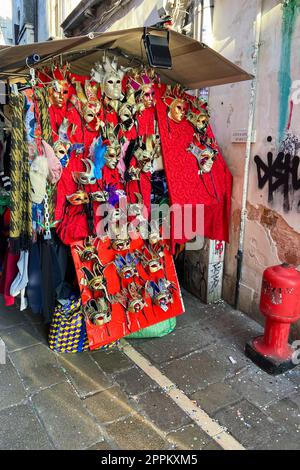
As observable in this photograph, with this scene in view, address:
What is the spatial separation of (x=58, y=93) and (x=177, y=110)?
3.77 feet

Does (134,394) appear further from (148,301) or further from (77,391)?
(148,301)

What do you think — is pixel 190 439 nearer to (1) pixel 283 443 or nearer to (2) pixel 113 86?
(1) pixel 283 443

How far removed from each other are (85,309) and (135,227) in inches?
35.3

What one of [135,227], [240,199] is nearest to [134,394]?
[135,227]

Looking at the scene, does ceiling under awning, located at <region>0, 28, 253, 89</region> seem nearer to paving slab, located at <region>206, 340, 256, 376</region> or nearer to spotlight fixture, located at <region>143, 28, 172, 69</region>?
spotlight fixture, located at <region>143, 28, 172, 69</region>

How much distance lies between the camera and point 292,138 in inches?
131

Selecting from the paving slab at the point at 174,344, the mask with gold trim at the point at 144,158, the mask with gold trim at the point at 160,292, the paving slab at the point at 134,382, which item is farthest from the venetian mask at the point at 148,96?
the paving slab at the point at 134,382

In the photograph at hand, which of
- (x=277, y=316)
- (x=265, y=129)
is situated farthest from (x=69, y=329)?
(x=265, y=129)

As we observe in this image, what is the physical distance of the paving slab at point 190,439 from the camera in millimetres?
2383

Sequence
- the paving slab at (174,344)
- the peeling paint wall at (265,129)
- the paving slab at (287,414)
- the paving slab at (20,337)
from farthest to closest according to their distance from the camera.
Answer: the paving slab at (20,337), the paving slab at (174,344), the peeling paint wall at (265,129), the paving slab at (287,414)

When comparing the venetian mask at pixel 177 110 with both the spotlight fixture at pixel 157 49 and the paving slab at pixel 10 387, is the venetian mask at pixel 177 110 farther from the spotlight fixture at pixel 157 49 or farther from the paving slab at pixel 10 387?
the paving slab at pixel 10 387

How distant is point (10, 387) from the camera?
2922 millimetres

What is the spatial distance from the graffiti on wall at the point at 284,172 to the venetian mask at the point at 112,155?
1.55 m

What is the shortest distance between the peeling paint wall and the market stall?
0.42m
